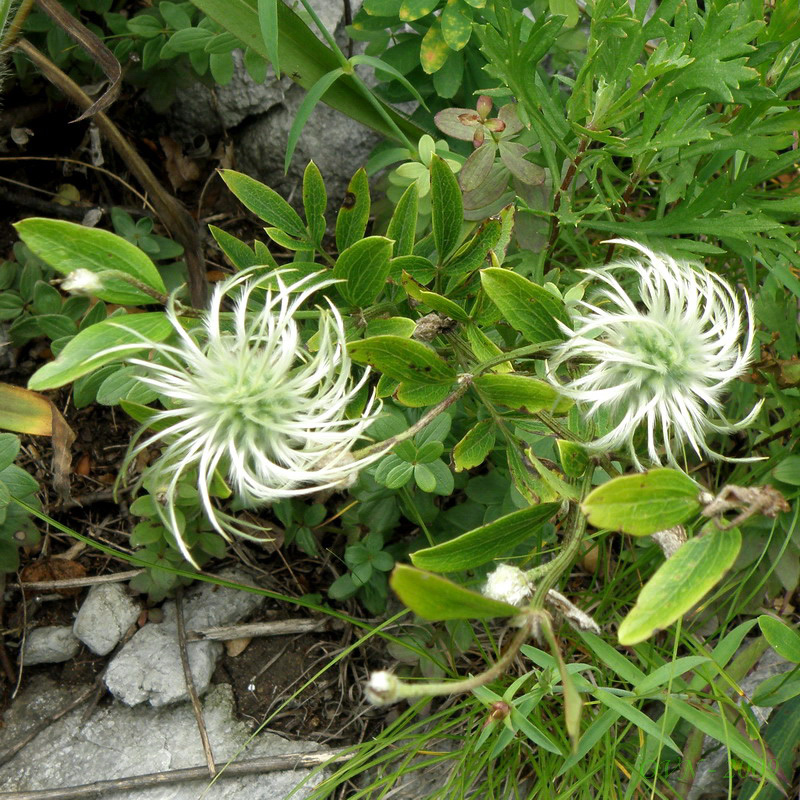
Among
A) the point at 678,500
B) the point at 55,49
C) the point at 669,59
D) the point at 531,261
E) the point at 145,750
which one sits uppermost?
the point at 55,49

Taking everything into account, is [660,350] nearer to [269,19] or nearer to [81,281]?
[81,281]

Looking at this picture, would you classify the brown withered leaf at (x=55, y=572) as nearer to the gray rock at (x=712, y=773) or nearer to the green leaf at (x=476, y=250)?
the green leaf at (x=476, y=250)

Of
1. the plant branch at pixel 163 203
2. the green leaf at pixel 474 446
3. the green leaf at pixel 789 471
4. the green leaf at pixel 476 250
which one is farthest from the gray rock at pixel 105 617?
the green leaf at pixel 789 471

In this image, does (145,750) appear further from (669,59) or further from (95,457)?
(669,59)

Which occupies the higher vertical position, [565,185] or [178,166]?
[178,166]

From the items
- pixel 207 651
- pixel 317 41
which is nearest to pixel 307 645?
pixel 207 651

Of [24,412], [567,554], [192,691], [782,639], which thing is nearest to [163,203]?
[24,412]
